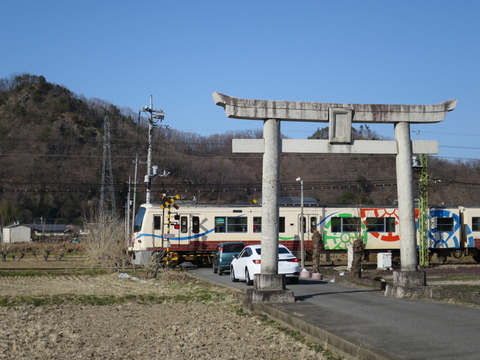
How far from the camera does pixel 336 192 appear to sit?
85.8 metres

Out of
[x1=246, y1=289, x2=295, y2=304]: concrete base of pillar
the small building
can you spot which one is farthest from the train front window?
the small building

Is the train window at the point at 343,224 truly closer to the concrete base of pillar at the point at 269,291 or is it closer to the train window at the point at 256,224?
the train window at the point at 256,224

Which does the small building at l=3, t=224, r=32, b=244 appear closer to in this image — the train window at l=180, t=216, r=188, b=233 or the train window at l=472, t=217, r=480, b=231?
the train window at l=180, t=216, r=188, b=233

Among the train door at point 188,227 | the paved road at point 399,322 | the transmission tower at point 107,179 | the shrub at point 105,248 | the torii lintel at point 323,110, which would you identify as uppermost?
the transmission tower at point 107,179

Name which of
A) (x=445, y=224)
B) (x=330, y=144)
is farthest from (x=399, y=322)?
Result: (x=445, y=224)

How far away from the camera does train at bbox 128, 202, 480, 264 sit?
3491 centimetres

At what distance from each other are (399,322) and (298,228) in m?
24.7

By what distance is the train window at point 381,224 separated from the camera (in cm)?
3619

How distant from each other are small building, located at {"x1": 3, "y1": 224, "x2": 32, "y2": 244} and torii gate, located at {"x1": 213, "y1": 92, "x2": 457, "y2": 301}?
74.4 metres

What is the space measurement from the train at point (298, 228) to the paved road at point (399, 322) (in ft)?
61.1

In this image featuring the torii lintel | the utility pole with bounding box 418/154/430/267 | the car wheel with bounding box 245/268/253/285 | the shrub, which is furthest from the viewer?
the shrub

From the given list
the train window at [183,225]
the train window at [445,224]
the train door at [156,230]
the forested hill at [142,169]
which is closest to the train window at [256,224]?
the train window at [183,225]

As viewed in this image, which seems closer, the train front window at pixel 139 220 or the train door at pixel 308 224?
the train front window at pixel 139 220

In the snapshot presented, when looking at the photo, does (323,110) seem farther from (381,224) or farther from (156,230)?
(381,224)
